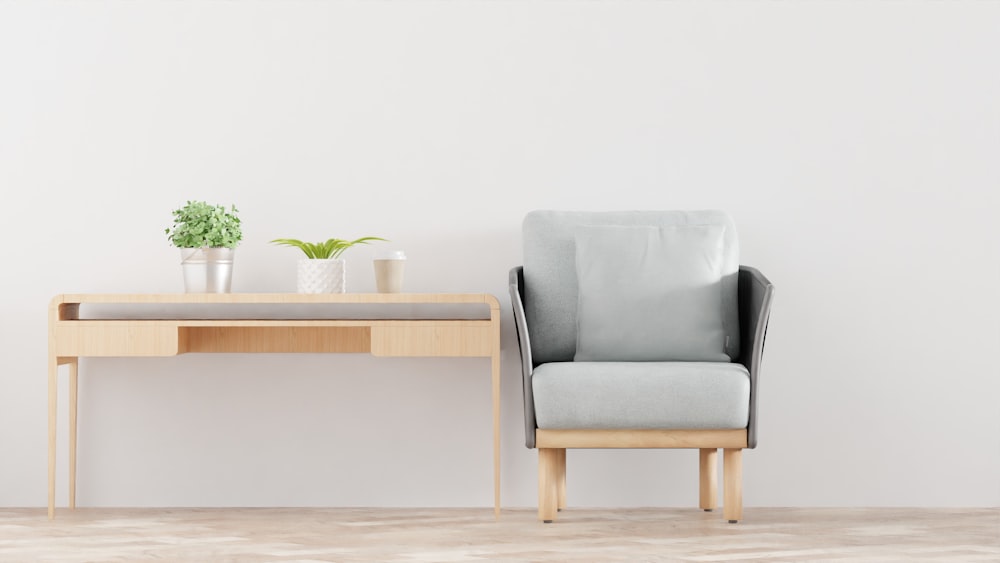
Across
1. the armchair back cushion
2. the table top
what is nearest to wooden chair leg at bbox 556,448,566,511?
the armchair back cushion

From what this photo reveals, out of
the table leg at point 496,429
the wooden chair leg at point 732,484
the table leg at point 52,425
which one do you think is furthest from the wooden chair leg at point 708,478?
the table leg at point 52,425

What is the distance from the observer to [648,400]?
2578 millimetres

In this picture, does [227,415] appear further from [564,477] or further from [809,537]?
[809,537]

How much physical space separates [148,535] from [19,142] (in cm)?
Answer: 136

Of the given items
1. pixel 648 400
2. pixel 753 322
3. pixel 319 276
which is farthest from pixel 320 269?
pixel 753 322

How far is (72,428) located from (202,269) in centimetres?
65

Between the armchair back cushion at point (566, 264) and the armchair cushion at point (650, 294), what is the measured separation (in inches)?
0.6

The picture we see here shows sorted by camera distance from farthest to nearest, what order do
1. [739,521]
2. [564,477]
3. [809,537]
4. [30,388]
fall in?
[30,388] → [564,477] → [739,521] → [809,537]

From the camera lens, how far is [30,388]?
128 inches

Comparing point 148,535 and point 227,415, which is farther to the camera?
point 227,415

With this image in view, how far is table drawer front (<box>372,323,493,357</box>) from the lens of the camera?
2.85m

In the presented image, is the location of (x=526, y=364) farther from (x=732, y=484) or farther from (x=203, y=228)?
(x=203, y=228)

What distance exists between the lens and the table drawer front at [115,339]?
2848 mm

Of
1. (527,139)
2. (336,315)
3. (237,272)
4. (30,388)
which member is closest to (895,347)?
(527,139)
